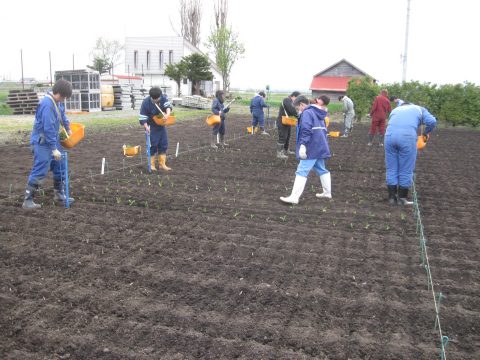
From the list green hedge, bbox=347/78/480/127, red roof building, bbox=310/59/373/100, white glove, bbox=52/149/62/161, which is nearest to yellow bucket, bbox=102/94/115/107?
green hedge, bbox=347/78/480/127

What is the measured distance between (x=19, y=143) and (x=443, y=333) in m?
13.0

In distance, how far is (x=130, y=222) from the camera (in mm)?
5957

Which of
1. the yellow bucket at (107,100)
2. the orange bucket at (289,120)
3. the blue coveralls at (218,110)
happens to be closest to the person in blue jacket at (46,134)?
the orange bucket at (289,120)

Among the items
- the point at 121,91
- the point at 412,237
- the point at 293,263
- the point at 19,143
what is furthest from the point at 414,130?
the point at 121,91

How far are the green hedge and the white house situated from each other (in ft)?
82.6

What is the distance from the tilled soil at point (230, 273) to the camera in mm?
3273

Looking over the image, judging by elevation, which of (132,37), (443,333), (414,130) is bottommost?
(443,333)

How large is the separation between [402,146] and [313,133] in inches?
54.5

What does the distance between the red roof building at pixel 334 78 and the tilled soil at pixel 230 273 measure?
38.5 metres

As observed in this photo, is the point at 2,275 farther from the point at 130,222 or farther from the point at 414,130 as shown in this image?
the point at 414,130

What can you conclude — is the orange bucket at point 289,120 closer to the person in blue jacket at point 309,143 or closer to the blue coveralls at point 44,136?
the person in blue jacket at point 309,143

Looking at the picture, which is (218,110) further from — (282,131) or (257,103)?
(257,103)

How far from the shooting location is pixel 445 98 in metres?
23.1

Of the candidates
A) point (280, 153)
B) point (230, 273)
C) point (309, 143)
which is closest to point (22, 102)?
point (280, 153)
